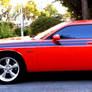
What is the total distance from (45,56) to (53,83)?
64cm

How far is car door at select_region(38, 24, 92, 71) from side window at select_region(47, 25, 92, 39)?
91 millimetres

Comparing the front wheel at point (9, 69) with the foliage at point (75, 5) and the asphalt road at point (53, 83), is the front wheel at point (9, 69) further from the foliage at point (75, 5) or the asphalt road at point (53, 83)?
the foliage at point (75, 5)

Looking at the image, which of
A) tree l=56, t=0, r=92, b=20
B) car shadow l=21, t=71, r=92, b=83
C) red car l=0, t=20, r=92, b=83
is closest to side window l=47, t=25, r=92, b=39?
red car l=0, t=20, r=92, b=83

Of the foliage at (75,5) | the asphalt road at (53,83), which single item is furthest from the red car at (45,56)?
the foliage at (75,5)

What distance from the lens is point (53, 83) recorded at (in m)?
7.20

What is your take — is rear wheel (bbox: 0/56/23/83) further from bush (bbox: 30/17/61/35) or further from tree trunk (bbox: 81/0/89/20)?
bush (bbox: 30/17/61/35)

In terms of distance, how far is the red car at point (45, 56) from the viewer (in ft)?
23.4

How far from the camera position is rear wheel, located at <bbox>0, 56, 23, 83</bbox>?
283 inches

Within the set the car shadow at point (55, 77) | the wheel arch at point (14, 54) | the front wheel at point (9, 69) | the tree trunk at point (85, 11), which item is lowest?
the car shadow at point (55, 77)

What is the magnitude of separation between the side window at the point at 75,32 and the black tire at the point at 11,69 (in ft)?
3.14

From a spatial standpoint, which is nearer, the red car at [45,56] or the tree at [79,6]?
the red car at [45,56]

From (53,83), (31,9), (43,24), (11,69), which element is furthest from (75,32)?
(31,9)

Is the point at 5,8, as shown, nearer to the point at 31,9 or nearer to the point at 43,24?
the point at 31,9

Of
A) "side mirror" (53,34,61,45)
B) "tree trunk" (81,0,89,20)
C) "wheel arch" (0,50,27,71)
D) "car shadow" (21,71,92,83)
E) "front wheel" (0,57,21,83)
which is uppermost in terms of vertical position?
"tree trunk" (81,0,89,20)
